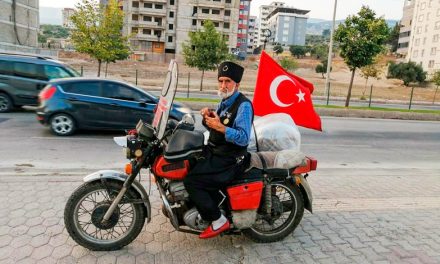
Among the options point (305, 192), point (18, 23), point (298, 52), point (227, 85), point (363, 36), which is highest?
point (298, 52)

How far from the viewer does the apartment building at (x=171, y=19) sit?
2881 inches

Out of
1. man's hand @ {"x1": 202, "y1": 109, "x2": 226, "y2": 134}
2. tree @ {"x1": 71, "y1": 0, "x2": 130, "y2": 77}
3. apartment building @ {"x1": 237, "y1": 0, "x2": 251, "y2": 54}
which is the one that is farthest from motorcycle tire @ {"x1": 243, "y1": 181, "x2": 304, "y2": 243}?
apartment building @ {"x1": 237, "y1": 0, "x2": 251, "y2": 54}

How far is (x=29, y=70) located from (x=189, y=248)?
10.8m

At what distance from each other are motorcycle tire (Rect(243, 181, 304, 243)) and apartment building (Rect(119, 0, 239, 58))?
71608 mm

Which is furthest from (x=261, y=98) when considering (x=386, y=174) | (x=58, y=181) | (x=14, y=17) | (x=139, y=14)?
(x=139, y=14)

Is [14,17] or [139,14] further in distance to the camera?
[139,14]

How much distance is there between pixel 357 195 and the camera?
230 inches

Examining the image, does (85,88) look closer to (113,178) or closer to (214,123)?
(113,178)

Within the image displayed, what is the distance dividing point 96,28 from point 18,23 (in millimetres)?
39802

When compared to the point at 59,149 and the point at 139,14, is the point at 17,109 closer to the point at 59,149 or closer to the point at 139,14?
the point at 59,149

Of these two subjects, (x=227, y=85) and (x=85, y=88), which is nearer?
(x=227, y=85)

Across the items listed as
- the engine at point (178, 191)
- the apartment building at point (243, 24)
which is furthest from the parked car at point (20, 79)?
the apartment building at point (243, 24)

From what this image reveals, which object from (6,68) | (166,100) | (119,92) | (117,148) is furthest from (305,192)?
(6,68)

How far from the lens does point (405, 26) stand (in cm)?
10294
